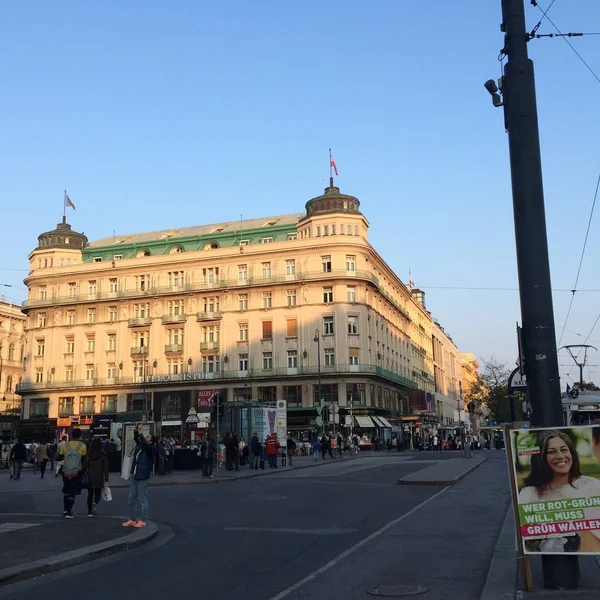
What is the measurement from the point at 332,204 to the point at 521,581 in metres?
66.2

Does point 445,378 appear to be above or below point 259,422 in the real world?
above

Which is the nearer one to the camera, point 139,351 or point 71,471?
point 71,471

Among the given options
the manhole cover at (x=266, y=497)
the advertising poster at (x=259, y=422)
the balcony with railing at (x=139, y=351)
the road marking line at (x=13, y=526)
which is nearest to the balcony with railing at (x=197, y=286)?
the balcony with railing at (x=139, y=351)

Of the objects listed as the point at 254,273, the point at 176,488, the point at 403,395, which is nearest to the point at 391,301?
the point at 403,395

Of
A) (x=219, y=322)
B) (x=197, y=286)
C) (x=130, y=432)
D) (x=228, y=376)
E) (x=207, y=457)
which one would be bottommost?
(x=207, y=457)

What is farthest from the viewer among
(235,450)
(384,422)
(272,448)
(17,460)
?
(384,422)

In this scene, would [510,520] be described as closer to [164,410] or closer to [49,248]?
[164,410]

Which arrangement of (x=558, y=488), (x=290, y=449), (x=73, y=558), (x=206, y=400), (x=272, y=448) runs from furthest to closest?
(x=290, y=449) < (x=206, y=400) < (x=272, y=448) < (x=73, y=558) < (x=558, y=488)

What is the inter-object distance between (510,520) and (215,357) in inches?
2414

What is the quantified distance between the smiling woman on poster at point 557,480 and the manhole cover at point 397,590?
1499 mm

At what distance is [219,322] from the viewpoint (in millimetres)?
73000

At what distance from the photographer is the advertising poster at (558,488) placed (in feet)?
22.4

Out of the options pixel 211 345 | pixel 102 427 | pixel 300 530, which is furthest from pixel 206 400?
pixel 211 345

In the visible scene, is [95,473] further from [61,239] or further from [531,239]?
[61,239]
